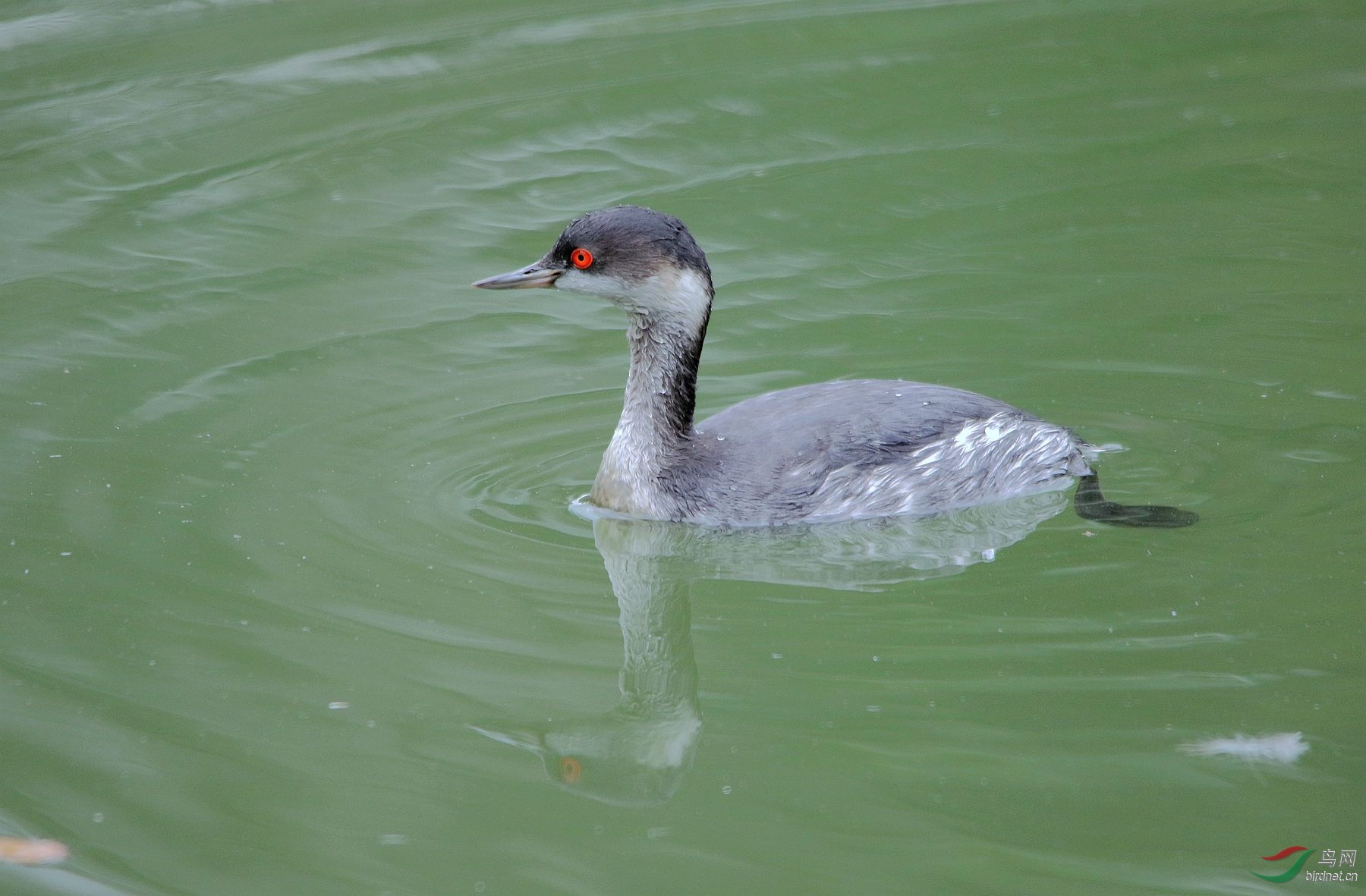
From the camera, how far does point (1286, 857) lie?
3.77 meters

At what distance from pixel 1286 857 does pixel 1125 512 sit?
2239 mm

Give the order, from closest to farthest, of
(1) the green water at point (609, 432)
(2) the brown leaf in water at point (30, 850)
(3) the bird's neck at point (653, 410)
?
(2) the brown leaf in water at point (30, 850)
(1) the green water at point (609, 432)
(3) the bird's neck at point (653, 410)

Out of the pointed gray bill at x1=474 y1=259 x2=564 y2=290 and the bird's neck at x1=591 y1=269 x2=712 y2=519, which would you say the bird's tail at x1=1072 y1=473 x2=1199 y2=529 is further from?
the pointed gray bill at x1=474 y1=259 x2=564 y2=290

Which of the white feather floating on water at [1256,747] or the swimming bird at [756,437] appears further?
the swimming bird at [756,437]


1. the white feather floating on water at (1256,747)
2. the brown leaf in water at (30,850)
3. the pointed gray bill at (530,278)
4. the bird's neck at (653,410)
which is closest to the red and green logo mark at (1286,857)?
the white feather floating on water at (1256,747)

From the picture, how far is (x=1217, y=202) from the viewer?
9148 millimetres

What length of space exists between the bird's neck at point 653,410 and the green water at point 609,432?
0.17 metres

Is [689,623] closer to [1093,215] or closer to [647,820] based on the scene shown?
[647,820]

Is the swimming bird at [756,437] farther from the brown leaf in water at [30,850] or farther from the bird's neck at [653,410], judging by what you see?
the brown leaf in water at [30,850]

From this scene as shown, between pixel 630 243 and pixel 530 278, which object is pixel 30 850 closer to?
pixel 530 278

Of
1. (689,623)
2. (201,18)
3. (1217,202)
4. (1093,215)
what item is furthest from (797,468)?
(201,18)

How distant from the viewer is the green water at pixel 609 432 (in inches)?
160

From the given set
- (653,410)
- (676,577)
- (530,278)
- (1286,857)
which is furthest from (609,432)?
(1286,857)

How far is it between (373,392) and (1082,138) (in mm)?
5255
